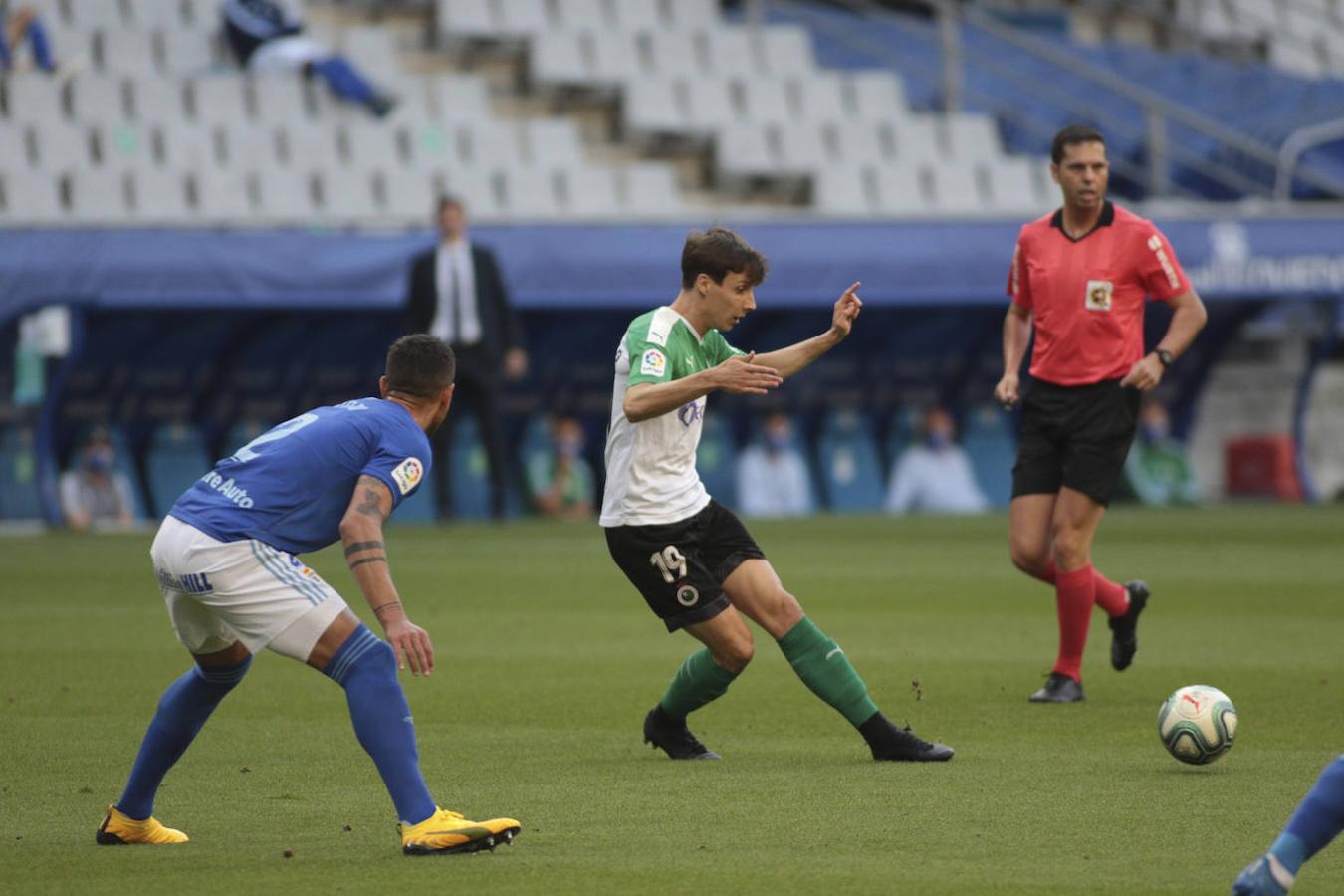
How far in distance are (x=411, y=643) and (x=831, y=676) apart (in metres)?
2.03

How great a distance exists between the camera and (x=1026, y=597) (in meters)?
12.6

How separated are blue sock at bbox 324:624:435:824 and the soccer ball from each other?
96.4 inches

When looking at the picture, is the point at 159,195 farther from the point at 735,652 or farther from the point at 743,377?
the point at 743,377

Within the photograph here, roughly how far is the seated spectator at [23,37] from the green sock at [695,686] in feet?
50.0

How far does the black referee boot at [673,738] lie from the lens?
699 cm

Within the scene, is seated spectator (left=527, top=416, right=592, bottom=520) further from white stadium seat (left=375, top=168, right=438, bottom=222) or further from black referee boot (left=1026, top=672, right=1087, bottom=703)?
black referee boot (left=1026, top=672, right=1087, bottom=703)

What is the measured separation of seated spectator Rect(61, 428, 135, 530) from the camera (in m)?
18.9

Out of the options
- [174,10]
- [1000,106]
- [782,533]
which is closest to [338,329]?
[174,10]

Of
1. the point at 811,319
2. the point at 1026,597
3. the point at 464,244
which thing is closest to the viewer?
the point at 1026,597

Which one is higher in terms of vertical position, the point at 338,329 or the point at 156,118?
the point at 156,118

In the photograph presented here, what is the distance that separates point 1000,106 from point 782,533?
29.3 feet

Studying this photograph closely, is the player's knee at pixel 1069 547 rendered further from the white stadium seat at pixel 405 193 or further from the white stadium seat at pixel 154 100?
the white stadium seat at pixel 154 100

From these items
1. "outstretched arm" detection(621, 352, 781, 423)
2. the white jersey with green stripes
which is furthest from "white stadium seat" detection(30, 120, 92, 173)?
"outstretched arm" detection(621, 352, 781, 423)

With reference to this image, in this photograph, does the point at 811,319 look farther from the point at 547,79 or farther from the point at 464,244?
the point at 464,244
